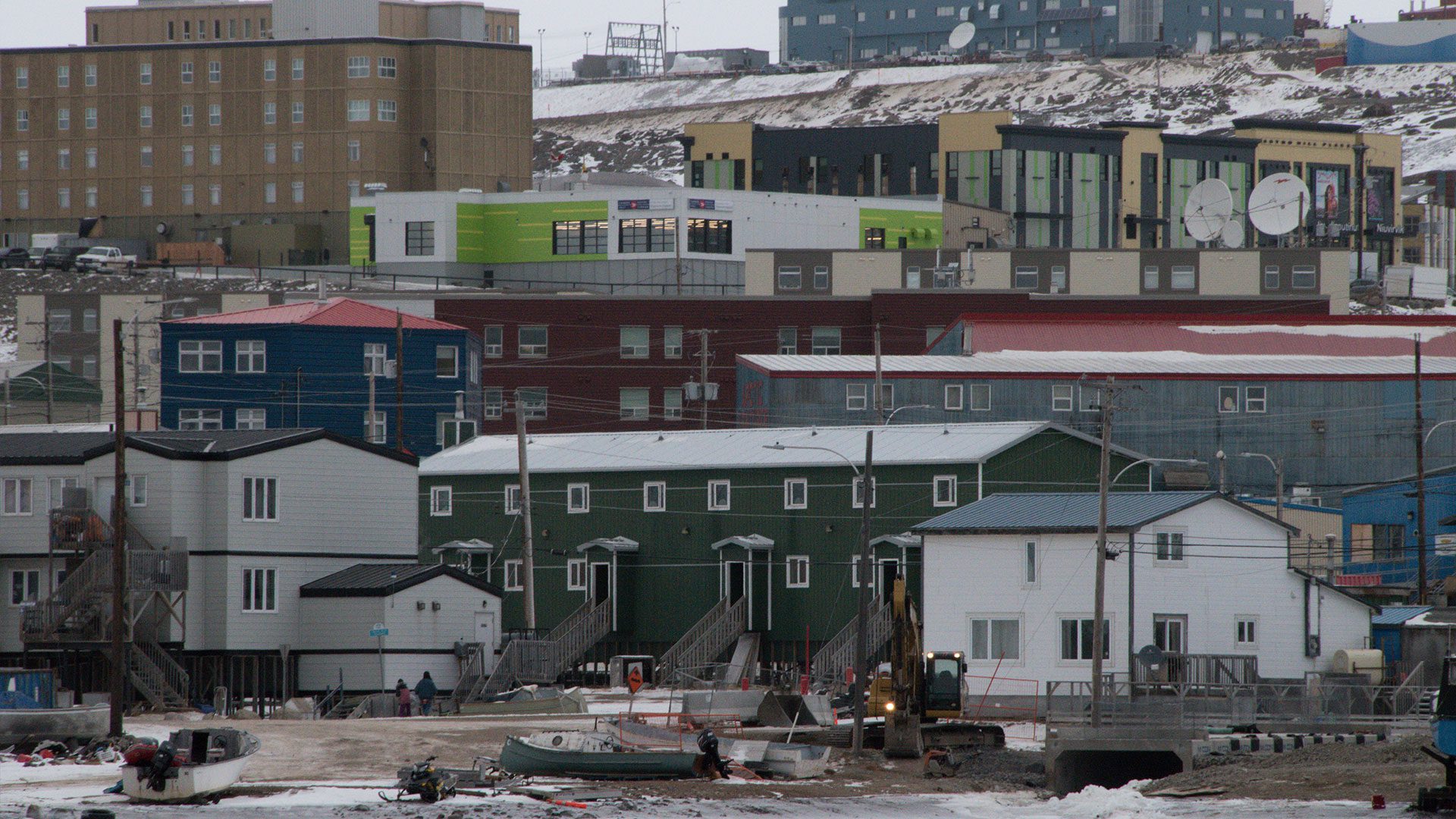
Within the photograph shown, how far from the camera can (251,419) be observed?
300ft

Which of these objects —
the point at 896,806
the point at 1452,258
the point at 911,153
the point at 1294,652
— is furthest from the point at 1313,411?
the point at 1452,258

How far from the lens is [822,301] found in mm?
113438

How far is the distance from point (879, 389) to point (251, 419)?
26.8 meters

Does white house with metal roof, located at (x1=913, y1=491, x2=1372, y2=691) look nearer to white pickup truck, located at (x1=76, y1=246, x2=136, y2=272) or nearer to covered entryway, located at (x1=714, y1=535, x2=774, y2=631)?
covered entryway, located at (x1=714, y1=535, x2=774, y2=631)

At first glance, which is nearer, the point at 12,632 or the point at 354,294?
the point at 12,632

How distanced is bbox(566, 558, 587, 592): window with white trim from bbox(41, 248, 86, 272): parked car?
7349 cm

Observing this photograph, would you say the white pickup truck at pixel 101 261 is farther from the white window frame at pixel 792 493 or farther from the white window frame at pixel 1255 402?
the white window frame at pixel 1255 402

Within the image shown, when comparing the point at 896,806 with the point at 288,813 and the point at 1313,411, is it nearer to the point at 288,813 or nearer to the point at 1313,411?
the point at 288,813

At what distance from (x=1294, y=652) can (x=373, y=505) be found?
2817cm

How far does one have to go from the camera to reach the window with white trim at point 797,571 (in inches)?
2911

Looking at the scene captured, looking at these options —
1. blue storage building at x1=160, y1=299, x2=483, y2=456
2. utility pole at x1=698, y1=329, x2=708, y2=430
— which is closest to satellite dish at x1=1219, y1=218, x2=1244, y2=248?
utility pole at x1=698, y1=329, x2=708, y2=430

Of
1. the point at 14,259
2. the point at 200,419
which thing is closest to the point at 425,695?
the point at 200,419

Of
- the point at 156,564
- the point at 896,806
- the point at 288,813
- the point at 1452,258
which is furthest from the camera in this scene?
the point at 1452,258

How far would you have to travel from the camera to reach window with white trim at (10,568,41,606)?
62.9m
